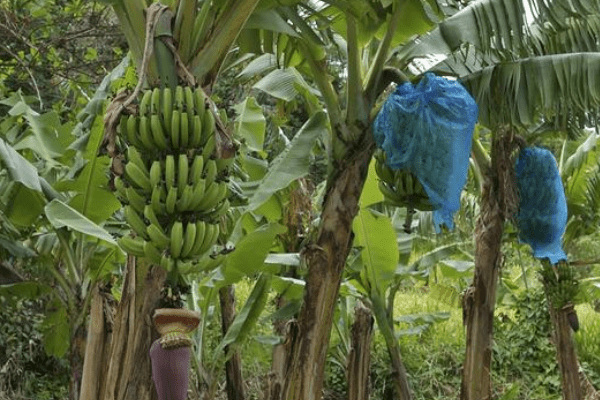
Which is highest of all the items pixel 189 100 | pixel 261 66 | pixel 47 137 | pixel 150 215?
pixel 261 66

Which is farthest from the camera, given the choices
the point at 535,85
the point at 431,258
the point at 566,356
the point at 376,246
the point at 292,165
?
the point at 566,356

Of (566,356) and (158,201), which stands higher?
(566,356)

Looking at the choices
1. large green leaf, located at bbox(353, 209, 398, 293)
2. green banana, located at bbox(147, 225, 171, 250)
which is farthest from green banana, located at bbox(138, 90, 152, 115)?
large green leaf, located at bbox(353, 209, 398, 293)

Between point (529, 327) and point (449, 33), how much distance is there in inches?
225

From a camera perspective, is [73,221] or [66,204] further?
[66,204]

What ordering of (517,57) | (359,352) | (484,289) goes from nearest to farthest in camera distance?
(517,57) < (484,289) < (359,352)

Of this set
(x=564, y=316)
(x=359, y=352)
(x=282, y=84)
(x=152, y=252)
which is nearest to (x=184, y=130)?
(x=152, y=252)

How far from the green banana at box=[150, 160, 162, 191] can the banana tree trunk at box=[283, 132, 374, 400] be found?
49.0 inches

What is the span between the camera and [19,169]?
3660 millimetres

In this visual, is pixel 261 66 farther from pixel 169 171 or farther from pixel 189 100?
pixel 169 171

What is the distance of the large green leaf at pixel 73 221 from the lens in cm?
330

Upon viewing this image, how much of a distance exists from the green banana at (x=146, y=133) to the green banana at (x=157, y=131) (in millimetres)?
15

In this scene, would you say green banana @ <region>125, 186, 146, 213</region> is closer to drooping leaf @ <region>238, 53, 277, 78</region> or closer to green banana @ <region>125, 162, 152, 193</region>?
green banana @ <region>125, 162, 152, 193</region>

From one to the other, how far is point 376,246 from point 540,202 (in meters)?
0.88
